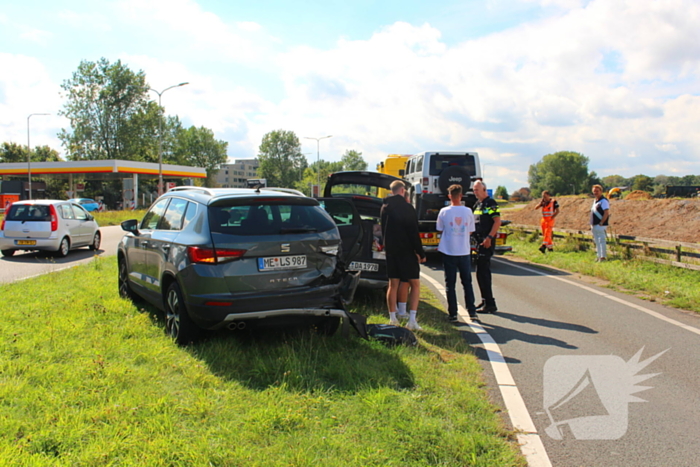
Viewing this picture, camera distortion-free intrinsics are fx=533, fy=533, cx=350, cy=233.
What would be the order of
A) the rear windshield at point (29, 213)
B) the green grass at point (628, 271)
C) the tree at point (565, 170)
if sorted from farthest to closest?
the tree at point (565, 170), the rear windshield at point (29, 213), the green grass at point (628, 271)

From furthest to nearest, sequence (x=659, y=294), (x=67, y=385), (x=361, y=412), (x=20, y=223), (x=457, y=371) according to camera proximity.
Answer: (x=20, y=223)
(x=659, y=294)
(x=457, y=371)
(x=67, y=385)
(x=361, y=412)

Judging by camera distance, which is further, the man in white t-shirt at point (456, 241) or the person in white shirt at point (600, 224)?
the person in white shirt at point (600, 224)

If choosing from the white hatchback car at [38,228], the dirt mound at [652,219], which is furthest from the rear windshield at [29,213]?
the dirt mound at [652,219]

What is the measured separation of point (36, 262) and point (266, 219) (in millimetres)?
10452

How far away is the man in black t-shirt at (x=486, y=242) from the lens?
26.0 ft

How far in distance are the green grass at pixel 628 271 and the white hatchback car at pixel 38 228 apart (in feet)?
42.8

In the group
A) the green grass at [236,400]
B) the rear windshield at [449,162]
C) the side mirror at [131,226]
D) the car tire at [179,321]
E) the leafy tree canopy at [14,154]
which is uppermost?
the leafy tree canopy at [14,154]

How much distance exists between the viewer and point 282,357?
16.4 feet

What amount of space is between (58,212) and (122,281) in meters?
8.03

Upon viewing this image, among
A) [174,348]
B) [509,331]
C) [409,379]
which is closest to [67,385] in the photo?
[174,348]

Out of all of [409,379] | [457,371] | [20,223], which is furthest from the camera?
[20,223]

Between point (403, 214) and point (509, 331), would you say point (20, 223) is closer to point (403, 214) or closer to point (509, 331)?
point (403, 214)

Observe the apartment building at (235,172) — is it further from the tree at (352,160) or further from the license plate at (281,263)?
the license plate at (281,263)

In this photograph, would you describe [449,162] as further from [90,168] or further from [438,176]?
[90,168]
